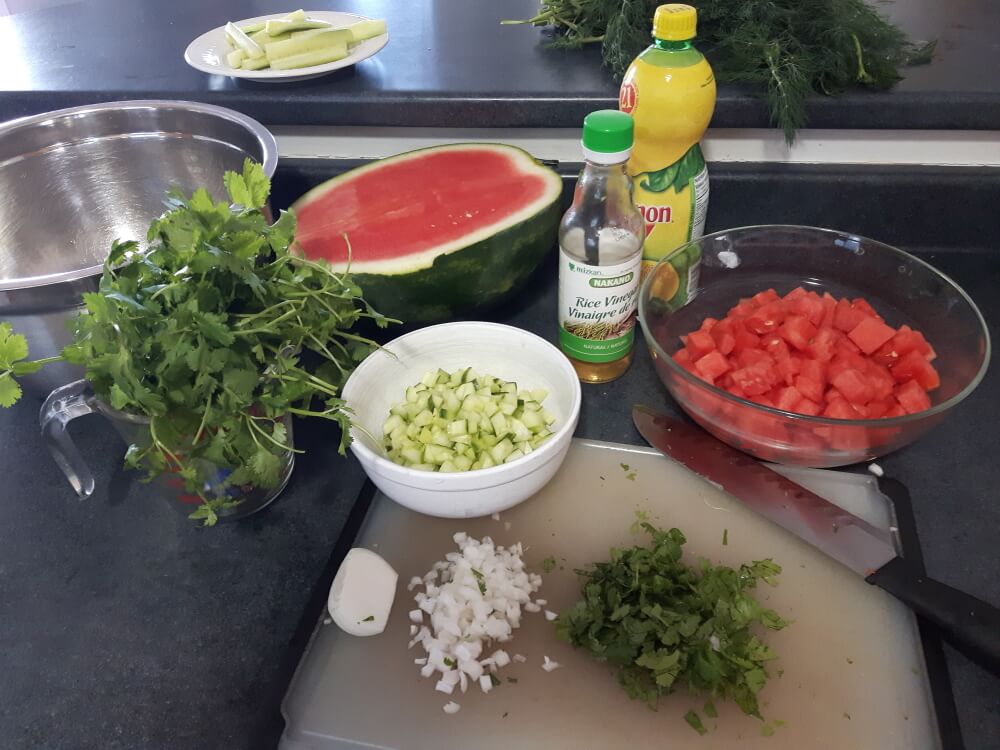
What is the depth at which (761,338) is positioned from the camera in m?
0.92

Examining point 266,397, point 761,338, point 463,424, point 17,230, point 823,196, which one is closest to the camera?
point 266,397

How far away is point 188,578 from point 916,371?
89cm

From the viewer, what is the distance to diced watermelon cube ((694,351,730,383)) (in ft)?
2.87

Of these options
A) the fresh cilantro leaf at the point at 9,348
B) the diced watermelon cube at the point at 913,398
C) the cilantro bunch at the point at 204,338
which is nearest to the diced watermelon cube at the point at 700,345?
the diced watermelon cube at the point at 913,398

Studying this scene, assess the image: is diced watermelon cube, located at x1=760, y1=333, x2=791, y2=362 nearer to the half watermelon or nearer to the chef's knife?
the chef's knife

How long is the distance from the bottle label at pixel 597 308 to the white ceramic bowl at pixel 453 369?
7 cm

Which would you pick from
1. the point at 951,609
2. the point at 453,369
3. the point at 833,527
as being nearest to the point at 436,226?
the point at 453,369

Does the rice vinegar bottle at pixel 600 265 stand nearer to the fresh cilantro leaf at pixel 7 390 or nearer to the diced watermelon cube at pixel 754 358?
the diced watermelon cube at pixel 754 358

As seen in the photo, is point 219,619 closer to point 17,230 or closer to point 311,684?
point 311,684

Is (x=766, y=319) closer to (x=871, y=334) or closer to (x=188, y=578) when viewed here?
(x=871, y=334)

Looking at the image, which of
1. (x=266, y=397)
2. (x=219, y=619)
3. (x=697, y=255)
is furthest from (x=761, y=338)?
(x=219, y=619)

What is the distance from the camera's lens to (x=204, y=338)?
61 centimetres

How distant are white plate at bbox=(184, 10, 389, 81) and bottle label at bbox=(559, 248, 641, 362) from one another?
539mm

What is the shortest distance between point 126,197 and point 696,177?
0.85 m
